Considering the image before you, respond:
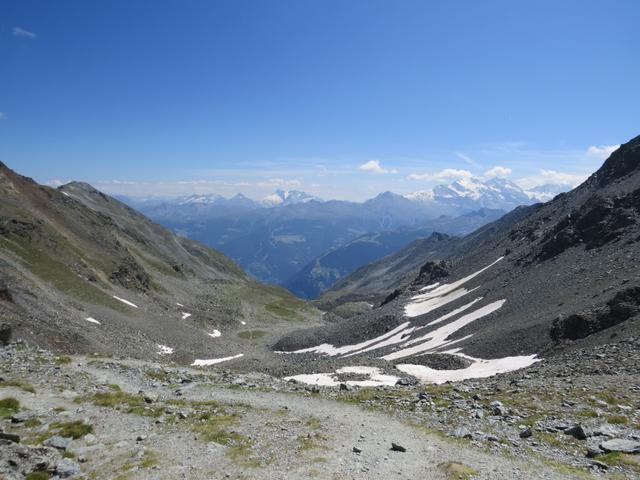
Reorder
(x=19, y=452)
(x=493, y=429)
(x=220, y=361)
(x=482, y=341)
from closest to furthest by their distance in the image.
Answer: (x=19, y=452), (x=493, y=429), (x=482, y=341), (x=220, y=361)

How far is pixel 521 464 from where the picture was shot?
55.8 ft

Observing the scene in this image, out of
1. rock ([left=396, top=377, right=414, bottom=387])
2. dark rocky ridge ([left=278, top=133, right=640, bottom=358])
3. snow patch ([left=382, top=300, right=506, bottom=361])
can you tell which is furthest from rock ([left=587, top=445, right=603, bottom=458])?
snow patch ([left=382, top=300, right=506, bottom=361])

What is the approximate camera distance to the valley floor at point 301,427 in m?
16.3

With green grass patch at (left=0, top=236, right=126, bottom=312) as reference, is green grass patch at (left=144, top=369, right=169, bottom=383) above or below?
below

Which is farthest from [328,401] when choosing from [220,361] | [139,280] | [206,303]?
[206,303]

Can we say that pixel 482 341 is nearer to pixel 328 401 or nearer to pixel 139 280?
pixel 328 401

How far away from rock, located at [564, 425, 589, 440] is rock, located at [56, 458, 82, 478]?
68.1 ft

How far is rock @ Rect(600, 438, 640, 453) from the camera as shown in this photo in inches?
681

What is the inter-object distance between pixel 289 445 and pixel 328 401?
339 inches

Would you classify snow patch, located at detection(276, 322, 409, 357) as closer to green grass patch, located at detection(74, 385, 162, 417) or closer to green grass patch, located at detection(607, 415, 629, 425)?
green grass patch, located at detection(74, 385, 162, 417)

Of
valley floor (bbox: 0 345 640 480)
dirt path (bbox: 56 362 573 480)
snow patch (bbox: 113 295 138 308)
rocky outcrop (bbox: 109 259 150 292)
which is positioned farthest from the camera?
rocky outcrop (bbox: 109 259 150 292)

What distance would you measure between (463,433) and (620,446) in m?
6.26

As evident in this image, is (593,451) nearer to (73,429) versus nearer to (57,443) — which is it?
(57,443)

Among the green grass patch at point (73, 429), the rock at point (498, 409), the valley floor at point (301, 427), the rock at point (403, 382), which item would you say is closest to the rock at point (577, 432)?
the valley floor at point (301, 427)
